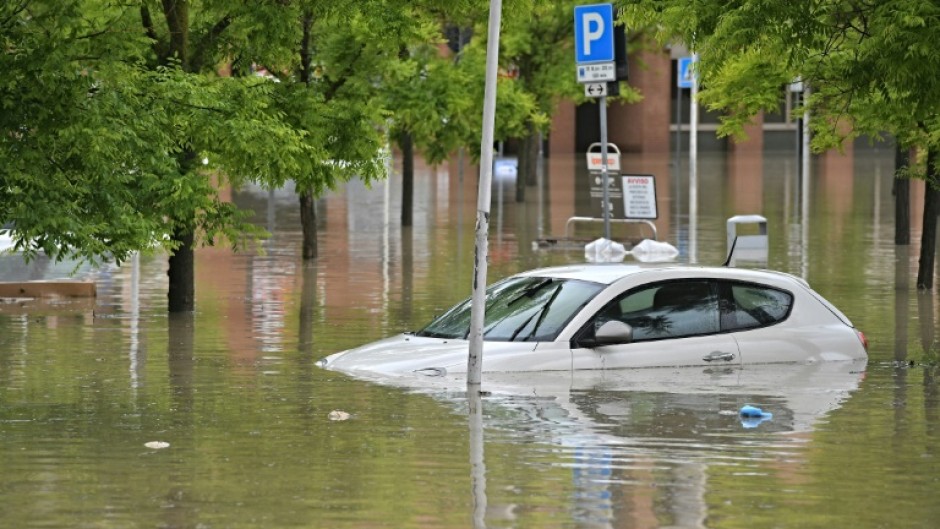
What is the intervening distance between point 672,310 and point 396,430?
3154 mm

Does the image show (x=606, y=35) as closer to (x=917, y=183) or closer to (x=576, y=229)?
(x=576, y=229)

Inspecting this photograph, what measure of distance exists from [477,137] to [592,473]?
25.5 meters

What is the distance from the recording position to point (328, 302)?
2230 cm

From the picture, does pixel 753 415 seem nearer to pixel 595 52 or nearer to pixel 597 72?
pixel 597 72

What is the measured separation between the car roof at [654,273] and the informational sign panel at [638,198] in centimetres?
1735

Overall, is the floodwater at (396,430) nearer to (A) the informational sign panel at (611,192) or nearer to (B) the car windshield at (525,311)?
(B) the car windshield at (525,311)

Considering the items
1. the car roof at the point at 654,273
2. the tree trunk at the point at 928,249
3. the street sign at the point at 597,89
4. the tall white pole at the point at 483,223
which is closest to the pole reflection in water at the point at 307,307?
the car roof at the point at 654,273

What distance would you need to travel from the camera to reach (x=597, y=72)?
29.5 m

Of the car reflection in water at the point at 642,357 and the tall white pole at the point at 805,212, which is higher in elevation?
the tall white pole at the point at 805,212

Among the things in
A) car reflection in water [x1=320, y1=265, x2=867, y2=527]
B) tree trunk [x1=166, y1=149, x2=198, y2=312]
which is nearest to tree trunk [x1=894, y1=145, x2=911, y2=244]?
tree trunk [x1=166, y1=149, x2=198, y2=312]

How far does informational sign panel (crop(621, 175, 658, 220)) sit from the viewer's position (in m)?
32.5

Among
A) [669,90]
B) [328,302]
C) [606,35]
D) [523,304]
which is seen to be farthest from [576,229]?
[669,90]

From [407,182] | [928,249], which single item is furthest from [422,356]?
[407,182]

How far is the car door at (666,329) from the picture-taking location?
550 inches
